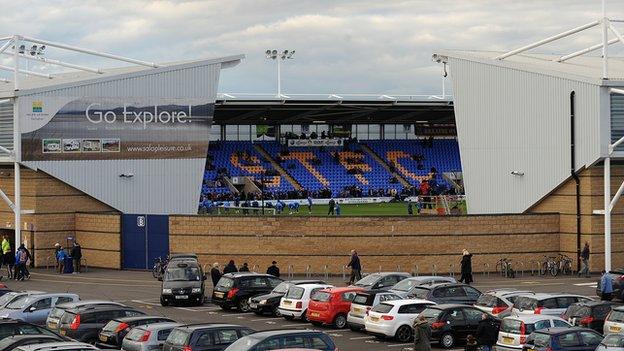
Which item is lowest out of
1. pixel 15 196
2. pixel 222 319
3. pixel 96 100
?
pixel 222 319

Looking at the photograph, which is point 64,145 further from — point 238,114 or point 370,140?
point 370,140

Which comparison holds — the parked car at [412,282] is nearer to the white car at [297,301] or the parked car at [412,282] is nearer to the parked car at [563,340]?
the white car at [297,301]

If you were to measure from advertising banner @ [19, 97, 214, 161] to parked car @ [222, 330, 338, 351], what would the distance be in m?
30.8

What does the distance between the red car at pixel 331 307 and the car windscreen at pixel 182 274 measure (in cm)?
729

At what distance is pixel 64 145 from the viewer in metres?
56.0

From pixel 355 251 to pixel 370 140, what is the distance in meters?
47.6

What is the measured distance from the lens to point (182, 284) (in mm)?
42625

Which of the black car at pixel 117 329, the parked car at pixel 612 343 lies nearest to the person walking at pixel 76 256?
the black car at pixel 117 329

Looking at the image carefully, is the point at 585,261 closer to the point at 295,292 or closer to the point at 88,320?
the point at 295,292

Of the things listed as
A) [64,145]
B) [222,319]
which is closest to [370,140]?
[64,145]

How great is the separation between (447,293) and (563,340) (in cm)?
981

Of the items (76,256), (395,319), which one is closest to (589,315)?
(395,319)

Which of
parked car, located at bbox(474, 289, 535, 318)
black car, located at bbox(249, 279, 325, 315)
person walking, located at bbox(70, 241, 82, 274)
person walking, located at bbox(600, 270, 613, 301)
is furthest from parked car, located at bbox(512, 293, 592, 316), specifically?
person walking, located at bbox(70, 241, 82, 274)

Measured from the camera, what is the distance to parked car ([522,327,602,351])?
28125 mm
